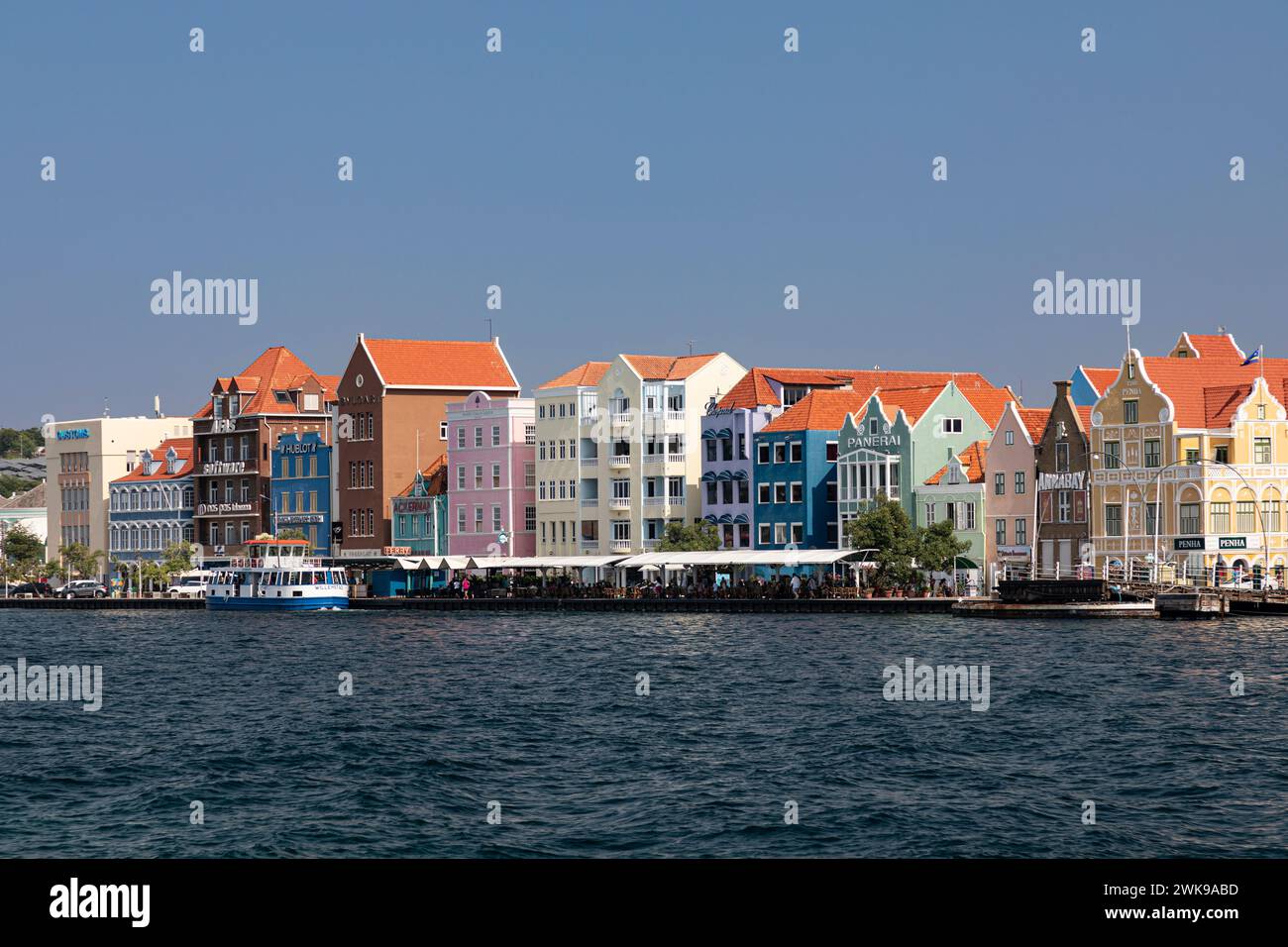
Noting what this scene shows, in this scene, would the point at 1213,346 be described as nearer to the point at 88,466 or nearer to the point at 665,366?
the point at 665,366

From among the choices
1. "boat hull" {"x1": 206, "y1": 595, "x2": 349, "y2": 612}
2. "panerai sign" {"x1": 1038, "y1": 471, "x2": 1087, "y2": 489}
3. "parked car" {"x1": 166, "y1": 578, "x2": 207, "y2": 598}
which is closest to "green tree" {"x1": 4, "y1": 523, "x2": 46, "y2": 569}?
"parked car" {"x1": 166, "y1": 578, "x2": 207, "y2": 598}

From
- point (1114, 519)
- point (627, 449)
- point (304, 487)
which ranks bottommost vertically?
point (1114, 519)

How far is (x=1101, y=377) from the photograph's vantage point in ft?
318

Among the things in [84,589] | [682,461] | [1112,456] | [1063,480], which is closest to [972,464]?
[1063,480]

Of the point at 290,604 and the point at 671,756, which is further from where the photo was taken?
the point at 290,604

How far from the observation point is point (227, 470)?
150125 millimetres

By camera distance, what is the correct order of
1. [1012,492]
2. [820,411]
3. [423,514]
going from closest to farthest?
[1012,492] → [820,411] → [423,514]

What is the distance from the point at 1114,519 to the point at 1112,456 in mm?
3214

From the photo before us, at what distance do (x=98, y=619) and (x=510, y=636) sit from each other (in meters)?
45.7

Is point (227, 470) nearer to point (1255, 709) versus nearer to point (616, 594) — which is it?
point (616, 594)

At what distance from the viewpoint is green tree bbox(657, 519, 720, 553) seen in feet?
366
